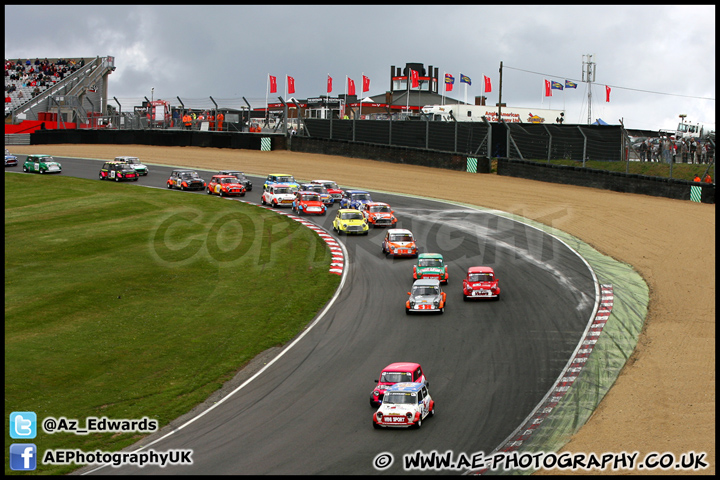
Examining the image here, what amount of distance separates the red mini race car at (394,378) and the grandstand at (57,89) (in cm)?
6300

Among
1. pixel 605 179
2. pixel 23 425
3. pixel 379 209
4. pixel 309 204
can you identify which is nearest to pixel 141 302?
pixel 23 425

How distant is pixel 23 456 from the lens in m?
16.1

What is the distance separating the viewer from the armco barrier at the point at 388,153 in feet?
168

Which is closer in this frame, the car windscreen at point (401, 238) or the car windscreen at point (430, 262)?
the car windscreen at point (430, 262)

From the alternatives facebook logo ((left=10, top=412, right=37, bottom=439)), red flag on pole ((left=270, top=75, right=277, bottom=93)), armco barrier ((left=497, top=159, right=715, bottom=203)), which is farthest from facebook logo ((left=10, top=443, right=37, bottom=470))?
red flag on pole ((left=270, top=75, right=277, bottom=93))

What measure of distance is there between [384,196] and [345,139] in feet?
54.4

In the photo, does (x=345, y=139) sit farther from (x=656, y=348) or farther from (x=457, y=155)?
(x=656, y=348)

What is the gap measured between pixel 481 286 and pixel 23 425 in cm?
1461

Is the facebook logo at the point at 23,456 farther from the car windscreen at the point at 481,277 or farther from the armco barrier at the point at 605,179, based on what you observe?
the armco barrier at the point at 605,179
